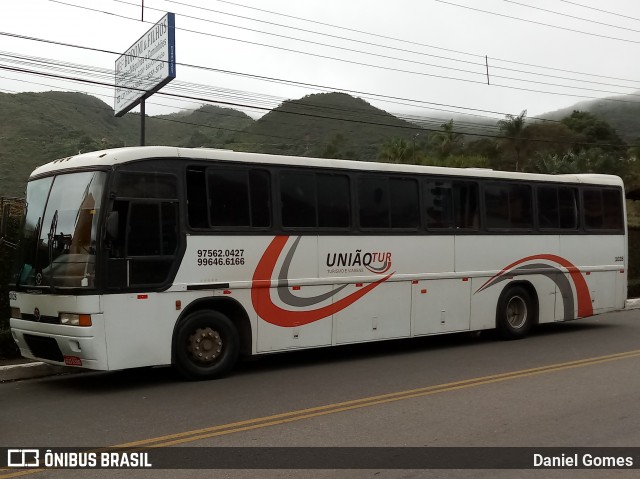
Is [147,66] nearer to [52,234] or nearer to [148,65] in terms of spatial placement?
[148,65]

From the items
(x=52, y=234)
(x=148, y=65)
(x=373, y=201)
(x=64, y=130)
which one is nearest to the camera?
(x=52, y=234)

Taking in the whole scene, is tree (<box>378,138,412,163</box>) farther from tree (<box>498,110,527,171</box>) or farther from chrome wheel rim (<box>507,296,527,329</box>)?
chrome wheel rim (<box>507,296,527,329</box>)

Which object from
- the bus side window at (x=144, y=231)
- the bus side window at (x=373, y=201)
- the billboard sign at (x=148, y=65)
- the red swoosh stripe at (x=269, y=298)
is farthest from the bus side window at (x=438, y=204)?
the billboard sign at (x=148, y=65)

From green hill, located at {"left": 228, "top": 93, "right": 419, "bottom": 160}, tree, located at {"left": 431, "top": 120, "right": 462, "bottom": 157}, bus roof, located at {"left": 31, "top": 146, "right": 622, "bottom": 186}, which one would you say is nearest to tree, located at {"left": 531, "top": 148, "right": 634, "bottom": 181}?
tree, located at {"left": 431, "top": 120, "right": 462, "bottom": 157}

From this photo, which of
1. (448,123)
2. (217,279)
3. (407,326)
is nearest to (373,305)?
(407,326)

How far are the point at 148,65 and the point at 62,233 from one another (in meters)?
18.1

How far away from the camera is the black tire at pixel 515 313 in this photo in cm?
1384

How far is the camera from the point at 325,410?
25.9 ft

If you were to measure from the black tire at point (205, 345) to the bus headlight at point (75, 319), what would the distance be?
122 cm

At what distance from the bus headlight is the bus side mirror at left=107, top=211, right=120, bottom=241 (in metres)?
1.01

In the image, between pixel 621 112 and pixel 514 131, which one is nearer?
pixel 514 131

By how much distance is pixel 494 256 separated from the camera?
1362 centimetres

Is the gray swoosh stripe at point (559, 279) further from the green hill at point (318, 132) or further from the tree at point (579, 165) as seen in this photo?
the green hill at point (318, 132)

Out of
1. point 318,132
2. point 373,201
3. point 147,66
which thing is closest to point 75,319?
point 373,201
